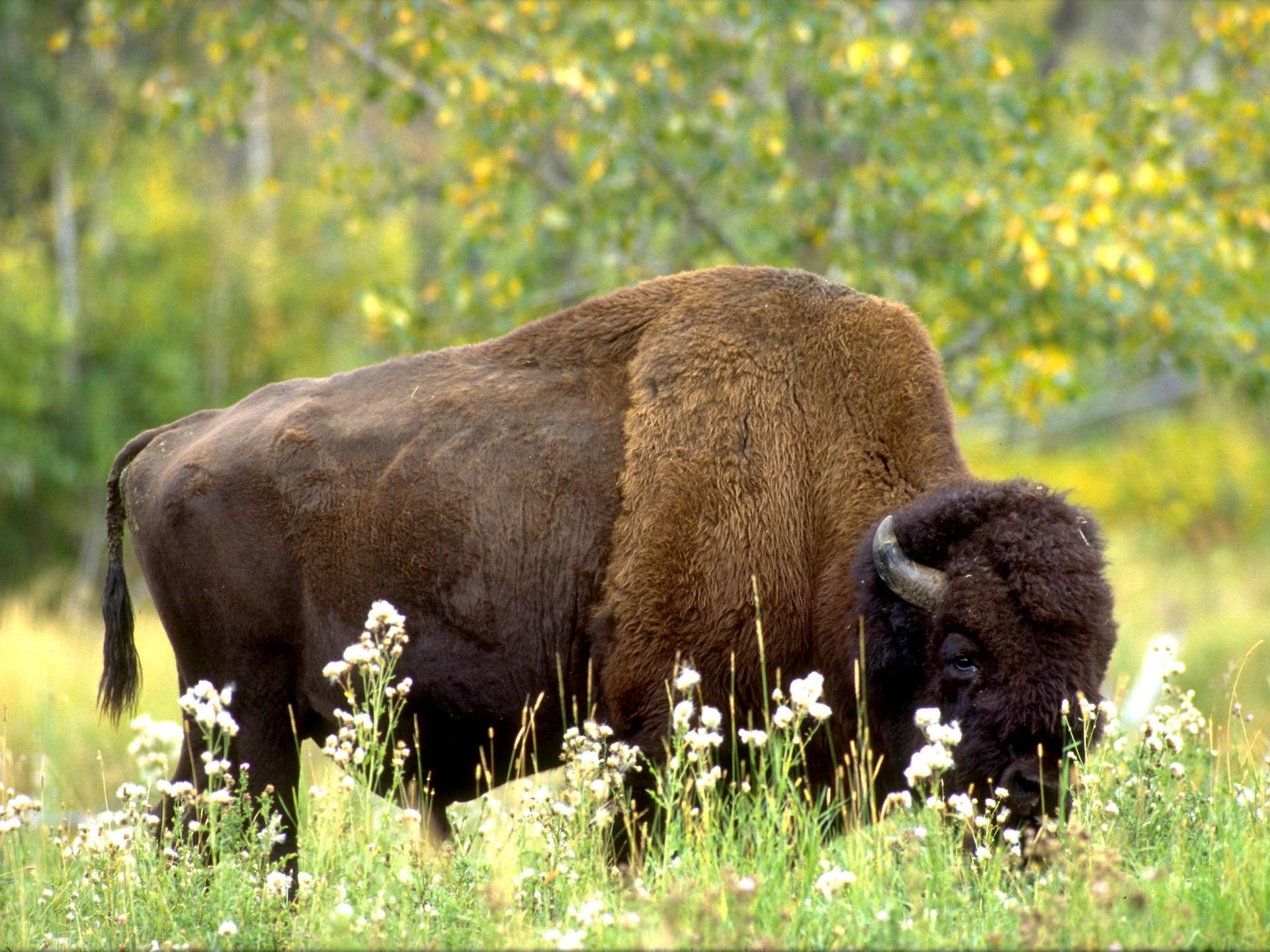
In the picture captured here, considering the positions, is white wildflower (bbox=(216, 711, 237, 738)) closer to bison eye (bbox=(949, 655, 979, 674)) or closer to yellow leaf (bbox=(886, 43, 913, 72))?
bison eye (bbox=(949, 655, 979, 674))

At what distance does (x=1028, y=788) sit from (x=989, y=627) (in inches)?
19.0

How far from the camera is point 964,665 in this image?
426cm

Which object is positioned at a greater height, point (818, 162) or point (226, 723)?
point (818, 162)

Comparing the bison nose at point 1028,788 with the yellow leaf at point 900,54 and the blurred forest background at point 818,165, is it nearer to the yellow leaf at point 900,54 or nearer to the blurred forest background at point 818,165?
the blurred forest background at point 818,165

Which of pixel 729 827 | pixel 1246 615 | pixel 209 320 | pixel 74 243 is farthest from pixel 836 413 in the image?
pixel 74 243

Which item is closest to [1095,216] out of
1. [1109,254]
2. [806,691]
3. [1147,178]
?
[1109,254]

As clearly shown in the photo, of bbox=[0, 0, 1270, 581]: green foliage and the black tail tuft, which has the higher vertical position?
bbox=[0, 0, 1270, 581]: green foliage

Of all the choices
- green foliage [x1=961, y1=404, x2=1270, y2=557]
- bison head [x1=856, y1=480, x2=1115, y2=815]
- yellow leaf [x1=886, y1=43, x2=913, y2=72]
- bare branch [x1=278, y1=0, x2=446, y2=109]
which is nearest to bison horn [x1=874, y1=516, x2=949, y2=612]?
bison head [x1=856, y1=480, x2=1115, y2=815]

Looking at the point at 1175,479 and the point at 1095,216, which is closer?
the point at 1095,216

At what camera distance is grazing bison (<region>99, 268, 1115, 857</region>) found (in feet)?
15.0

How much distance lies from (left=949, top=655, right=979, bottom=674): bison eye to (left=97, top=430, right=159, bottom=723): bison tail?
308 centimetres

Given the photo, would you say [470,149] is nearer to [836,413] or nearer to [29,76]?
[836,413]

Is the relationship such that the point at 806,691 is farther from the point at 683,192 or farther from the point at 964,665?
the point at 683,192

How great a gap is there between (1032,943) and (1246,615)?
11511 mm
